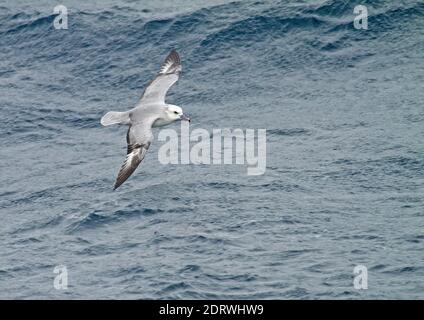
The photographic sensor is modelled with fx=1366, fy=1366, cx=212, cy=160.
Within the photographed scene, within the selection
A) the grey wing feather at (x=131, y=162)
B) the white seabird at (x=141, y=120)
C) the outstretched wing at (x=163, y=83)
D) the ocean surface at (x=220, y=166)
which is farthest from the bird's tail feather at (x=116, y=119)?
the ocean surface at (x=220, y=166)

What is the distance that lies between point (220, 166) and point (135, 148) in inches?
238

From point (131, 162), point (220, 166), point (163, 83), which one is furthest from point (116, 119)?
point (220, 166)

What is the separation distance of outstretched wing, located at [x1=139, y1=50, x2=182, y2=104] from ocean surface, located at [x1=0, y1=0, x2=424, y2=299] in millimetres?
2946

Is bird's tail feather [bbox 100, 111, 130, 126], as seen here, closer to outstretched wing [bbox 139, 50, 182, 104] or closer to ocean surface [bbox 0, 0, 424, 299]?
outstretched wing [bbox 139, 50, 182, 104]

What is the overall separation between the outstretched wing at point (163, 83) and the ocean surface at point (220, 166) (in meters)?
2.95

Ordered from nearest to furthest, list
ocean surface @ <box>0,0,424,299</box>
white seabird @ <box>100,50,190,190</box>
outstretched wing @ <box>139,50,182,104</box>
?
white seabird @ <box>100,50,190,190</box>, ocean surface @ <box>0,0,424,299</box>, outstretched wing @ <box>139,50,182,104</box>

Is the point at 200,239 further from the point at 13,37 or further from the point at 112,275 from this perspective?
the point at 13,37

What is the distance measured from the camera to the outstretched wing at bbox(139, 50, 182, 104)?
2945 centimetres

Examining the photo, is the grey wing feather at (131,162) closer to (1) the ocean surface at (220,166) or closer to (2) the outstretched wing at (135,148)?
(2) the outstretched wing at (135,148)

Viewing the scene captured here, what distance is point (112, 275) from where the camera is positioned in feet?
92.5

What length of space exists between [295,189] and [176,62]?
402 centimetres

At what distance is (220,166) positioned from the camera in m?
33.2

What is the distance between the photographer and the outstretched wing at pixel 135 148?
2695cm

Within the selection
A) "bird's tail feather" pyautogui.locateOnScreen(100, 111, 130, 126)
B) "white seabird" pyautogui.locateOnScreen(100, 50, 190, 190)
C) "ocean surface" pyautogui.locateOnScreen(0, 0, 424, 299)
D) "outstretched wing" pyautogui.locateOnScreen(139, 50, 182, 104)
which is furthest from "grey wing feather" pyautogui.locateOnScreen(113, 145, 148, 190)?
"ocean surface" pyautogui.locateOnScreen(0, 0, 424, 299)
